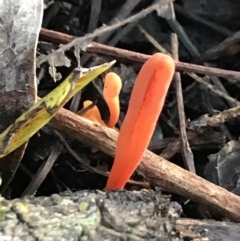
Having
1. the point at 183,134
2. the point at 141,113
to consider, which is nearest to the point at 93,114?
the point at 183,134

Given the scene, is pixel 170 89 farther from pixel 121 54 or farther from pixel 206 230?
pixel 206 230

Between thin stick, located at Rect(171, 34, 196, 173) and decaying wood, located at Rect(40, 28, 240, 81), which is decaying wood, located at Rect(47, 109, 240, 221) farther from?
decaying wood, located at Rect(40, 28, 240, 81)

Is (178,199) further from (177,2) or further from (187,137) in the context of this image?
(177,2)

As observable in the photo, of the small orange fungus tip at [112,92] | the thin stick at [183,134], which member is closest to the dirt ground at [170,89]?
the thin stick at [183,134]

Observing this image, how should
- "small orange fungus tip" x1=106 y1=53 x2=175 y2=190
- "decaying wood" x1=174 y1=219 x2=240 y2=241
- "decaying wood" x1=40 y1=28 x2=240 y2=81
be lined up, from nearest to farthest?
"small orange fungus tip" x1=106 y1=53 x2=175 y2=190 → "decaying wood" x1=174 y1=219 x2=240 y2=241 → "decaying wood" x1=40 y1=28 x2=240 y2=81

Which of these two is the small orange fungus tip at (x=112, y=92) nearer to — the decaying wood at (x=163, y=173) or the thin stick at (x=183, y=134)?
the decaying wood at (x=163, y=173)

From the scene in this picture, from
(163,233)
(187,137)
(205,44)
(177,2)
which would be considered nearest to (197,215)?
(187,137)

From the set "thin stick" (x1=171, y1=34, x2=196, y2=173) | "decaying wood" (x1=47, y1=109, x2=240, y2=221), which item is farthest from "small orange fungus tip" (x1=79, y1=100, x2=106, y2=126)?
"thin stick" (x1=171, y1=34, x2=196, y2=173)
